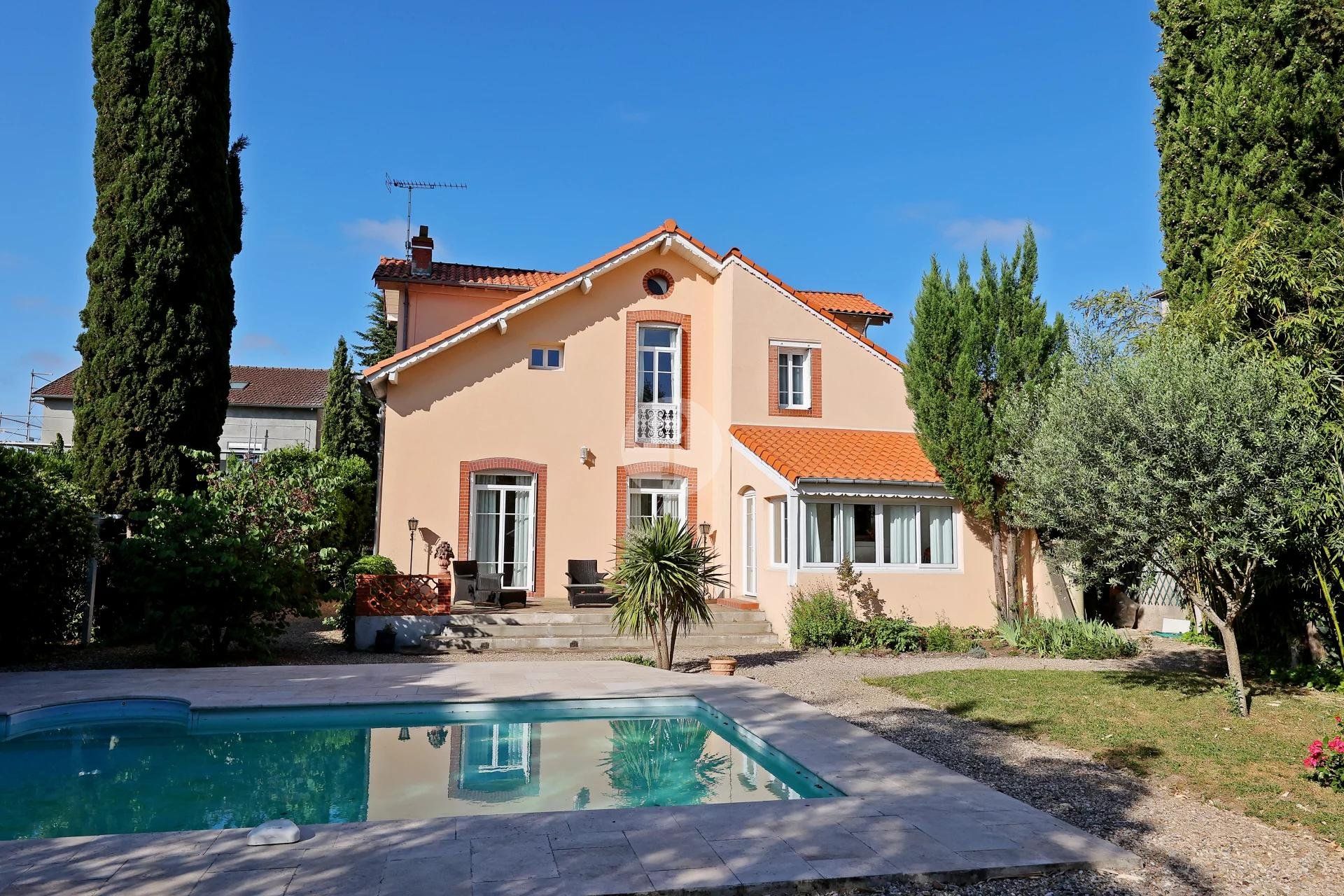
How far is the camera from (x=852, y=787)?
6918mm

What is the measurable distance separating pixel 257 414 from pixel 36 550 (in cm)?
3038

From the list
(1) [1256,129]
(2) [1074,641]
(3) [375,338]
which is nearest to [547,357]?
(2) [1074,641]

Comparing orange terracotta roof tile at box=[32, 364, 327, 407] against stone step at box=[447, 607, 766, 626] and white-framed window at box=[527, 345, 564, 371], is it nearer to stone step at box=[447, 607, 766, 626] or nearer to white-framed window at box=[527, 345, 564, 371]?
white-framed window at box=[527, 345, 564, 371]

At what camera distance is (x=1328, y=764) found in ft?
23.0

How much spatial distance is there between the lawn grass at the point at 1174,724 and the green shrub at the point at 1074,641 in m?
2.14

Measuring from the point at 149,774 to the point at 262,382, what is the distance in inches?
1546

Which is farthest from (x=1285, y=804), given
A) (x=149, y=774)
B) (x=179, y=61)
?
(x=179, y=61)

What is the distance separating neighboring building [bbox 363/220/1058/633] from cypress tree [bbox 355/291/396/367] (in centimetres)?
1957

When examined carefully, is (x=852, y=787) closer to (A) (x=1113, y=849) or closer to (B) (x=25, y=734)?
(A) (x=1113, y=849)

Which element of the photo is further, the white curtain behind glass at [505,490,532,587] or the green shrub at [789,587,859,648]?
the white curtain behind glass at [505,490,532,587]

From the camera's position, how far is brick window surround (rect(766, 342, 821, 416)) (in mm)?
19625

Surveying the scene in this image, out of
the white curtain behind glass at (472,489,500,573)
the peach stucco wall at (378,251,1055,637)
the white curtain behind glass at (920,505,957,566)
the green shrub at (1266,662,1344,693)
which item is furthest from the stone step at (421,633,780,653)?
the green shrub at (1266,662,1344,693)

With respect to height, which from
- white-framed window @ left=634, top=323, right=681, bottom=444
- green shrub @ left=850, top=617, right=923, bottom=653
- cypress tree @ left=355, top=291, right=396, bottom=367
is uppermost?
cypress tree @ left=355, top=291, right=396, bottom=367

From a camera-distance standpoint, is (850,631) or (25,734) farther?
(850,631)
